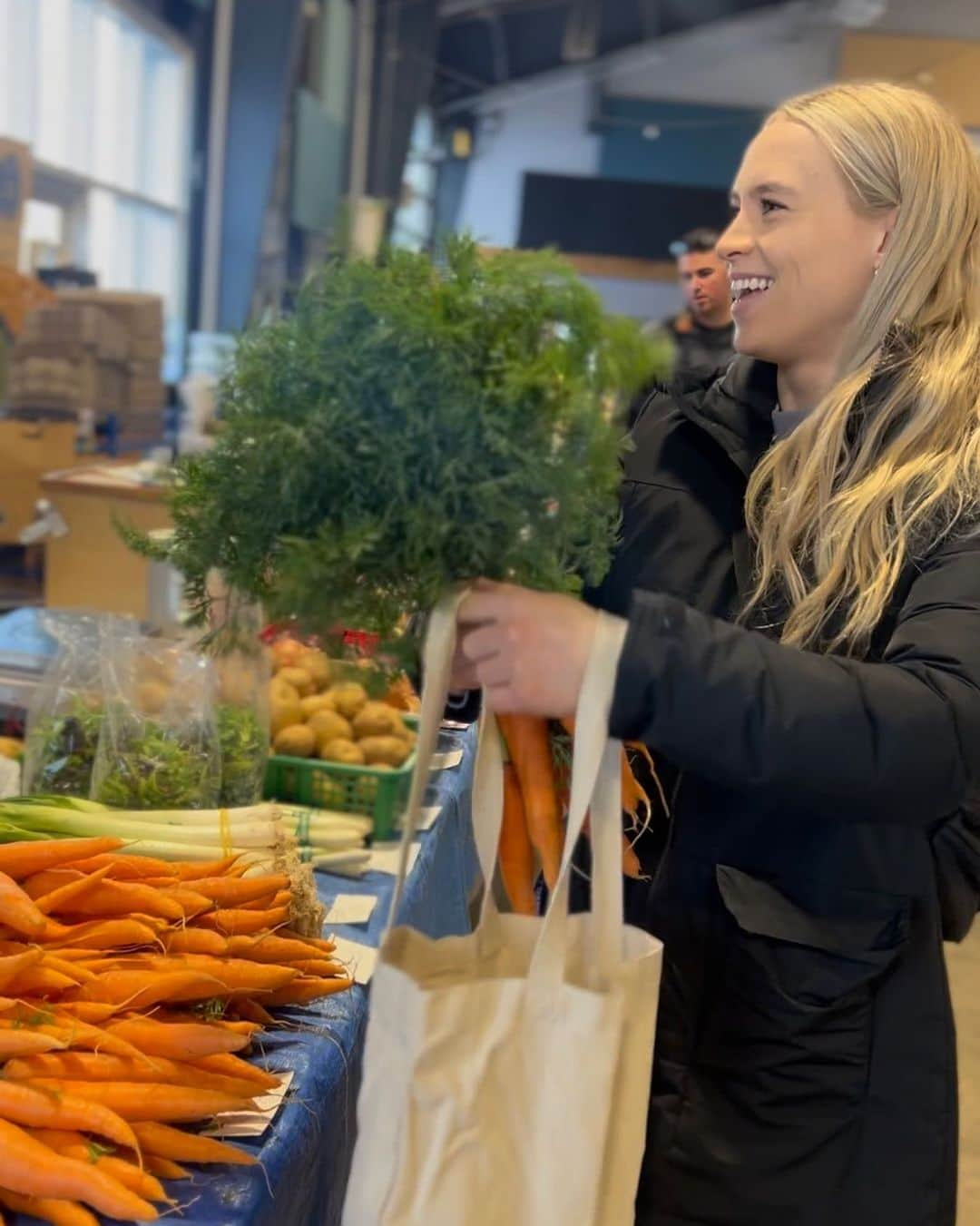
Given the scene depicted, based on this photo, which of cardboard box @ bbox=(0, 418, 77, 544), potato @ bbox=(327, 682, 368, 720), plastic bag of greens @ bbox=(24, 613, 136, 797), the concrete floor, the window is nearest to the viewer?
plastic bag of greens @ bbox=(24, 613, 136, 797)

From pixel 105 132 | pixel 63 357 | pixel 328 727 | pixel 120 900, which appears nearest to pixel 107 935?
pixel 120 900

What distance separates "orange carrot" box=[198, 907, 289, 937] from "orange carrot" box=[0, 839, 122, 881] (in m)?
0.15

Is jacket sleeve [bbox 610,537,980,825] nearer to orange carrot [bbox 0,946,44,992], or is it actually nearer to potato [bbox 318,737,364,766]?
orange carrot [bbox 0,946,44,992]

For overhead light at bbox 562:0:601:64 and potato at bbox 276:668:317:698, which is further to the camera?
overhead light at bbox 562:0:601:64

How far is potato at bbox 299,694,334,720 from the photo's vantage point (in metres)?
2.26

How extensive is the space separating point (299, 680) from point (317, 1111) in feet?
3.68

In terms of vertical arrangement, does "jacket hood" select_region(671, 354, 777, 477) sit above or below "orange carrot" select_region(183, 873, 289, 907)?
above

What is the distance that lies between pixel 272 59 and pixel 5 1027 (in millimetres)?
6322

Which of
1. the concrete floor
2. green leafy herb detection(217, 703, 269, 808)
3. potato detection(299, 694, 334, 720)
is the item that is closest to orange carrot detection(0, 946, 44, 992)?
green leafy herb detection(217, 703, 269, 808)

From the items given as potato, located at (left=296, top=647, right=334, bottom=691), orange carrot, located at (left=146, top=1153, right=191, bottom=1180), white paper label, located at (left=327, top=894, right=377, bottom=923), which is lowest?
white paper label, located at (left=327, top=894, right=377, bottom=923)

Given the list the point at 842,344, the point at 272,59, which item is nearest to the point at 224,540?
the point at 842,344

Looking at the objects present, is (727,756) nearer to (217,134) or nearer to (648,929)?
(648,929)

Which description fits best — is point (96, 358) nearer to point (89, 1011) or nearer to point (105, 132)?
point (105, 132)

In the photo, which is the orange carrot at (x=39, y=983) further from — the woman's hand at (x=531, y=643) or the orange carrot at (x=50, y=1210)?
the woman's hand at (x=531, y=643)
